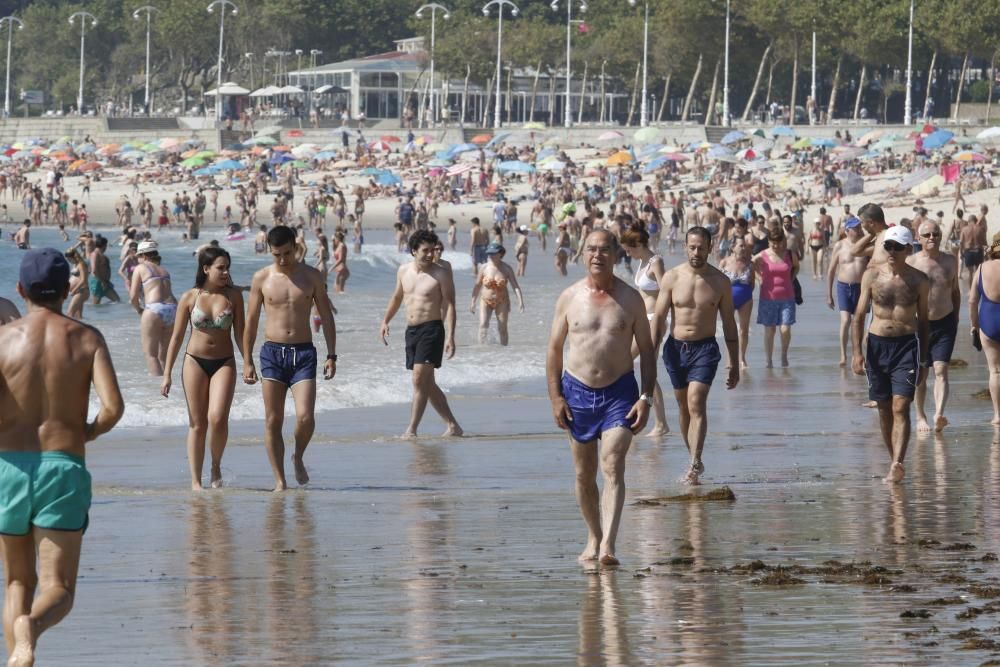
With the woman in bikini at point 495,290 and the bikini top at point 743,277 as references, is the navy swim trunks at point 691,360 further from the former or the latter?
the woman in bikini at point 495,290

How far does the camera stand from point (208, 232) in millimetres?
59531

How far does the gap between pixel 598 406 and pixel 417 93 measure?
100 meters

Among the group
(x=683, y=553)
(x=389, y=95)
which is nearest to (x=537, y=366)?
(x=683, y=553)

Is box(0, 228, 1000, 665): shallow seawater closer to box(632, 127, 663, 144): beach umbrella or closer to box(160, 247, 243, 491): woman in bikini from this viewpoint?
box(160, 247, 243, 491): woman in bikini

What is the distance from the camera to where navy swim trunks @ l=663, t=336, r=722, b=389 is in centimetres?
934

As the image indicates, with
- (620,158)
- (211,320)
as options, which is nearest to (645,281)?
(211,320)

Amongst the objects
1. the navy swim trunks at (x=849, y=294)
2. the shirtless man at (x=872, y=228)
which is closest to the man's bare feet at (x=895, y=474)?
the shirtless man at (x=872, y=228)

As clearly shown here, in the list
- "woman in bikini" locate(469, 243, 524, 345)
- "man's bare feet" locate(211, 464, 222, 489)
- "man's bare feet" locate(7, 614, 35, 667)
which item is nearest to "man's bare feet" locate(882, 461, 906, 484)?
"man's bare feet" locate(211, 464, 222, 489)

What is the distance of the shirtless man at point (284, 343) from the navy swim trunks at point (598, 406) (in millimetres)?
2540

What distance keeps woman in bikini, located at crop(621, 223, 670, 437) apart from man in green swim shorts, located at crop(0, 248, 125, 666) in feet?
17.9

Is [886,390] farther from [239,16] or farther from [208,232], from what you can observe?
[239,16]

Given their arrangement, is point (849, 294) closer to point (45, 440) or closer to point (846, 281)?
point (846, 281)

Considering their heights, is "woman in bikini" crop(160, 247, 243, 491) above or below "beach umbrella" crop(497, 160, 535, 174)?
above

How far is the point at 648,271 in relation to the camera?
1130 cm
